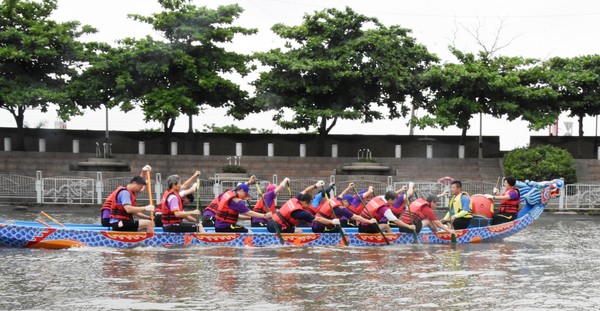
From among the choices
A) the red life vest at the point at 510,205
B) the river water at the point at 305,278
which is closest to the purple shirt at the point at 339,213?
the river water at the point at 305,278

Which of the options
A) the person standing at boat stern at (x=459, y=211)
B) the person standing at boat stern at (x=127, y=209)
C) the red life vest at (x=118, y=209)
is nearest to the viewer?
the person standing at boat stern at (x=127, y=209)

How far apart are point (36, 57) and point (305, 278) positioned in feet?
Result: 108

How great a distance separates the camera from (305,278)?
16547 mm

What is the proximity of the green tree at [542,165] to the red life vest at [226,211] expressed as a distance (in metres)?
21.3

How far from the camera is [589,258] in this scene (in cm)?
2050

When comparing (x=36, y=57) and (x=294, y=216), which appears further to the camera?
(x=36, y=57)

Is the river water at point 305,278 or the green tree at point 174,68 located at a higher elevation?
the green tree at point 174,68

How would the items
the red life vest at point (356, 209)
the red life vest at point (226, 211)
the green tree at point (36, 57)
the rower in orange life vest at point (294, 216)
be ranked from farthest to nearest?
the green tree at point (36, 57) → the red life vest at point (356, 209) → the rower in orange life vest at point (294, 216) → the red life vest at point (226, 211)

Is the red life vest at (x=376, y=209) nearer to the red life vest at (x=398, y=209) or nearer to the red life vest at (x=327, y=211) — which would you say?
the red life vest at (x=327, y=211)

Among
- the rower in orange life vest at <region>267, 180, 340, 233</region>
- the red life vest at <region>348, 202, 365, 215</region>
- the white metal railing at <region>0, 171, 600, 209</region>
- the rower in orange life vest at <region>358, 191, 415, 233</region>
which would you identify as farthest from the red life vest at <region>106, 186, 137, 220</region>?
the white metal railing at <region>0, 171, 600, 209</region>

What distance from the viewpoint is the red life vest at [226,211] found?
21.2 metres

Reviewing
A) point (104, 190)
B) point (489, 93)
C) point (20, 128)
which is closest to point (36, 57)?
point (20, 128)

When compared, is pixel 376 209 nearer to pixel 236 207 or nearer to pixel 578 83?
pixel 236 207

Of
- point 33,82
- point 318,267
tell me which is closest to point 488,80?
point 33,82
